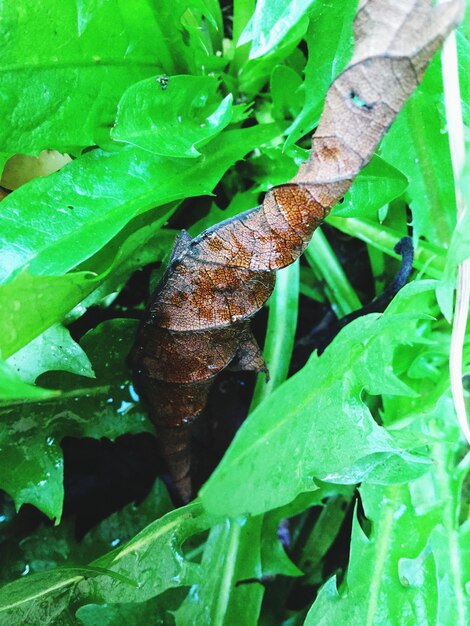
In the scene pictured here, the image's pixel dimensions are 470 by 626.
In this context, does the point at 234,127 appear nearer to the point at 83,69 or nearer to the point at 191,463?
the point at 83,69

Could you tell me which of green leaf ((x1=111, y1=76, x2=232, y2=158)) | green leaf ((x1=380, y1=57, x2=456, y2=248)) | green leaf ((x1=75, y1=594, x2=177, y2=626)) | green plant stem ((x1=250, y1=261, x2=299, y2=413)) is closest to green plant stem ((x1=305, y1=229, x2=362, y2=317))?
green plant stem ((x1=250, y1=261, x2=299, y2=413))

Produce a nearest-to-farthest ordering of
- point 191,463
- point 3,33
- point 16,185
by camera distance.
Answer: point 3,33, point 16,185, point 191,463

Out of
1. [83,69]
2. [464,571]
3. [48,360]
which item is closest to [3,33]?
[83,69]

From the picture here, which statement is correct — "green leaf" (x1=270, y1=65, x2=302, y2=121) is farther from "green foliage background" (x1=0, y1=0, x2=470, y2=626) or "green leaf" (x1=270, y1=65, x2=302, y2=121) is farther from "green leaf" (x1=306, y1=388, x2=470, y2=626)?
"green leaf" (x1=306, y1=388, x2=470, y2=626)

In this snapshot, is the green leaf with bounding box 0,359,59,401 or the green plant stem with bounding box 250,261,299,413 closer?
the green leaf with bounding box 0,359,59,401

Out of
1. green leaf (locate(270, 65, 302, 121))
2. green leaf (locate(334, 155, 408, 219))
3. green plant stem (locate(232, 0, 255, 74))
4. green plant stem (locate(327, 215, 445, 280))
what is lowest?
green plant stem (locate(327, 215, 445, 280))

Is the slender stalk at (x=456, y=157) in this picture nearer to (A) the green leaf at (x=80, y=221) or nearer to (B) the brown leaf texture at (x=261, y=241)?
(B) the brown leaf texture at (x=261, y=241)

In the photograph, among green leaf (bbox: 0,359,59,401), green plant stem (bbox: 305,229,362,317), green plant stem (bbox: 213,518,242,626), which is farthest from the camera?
green plant stem (bbox: 305,229,362,317)

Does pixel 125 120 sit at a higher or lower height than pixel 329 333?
higher
